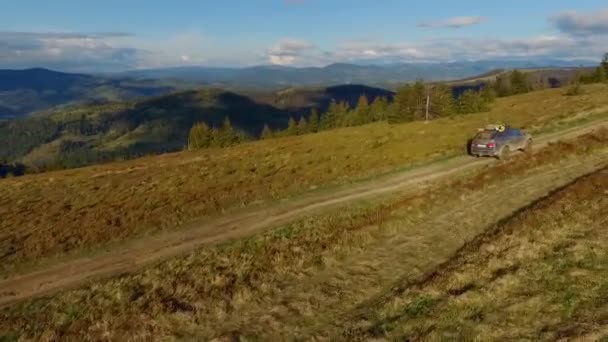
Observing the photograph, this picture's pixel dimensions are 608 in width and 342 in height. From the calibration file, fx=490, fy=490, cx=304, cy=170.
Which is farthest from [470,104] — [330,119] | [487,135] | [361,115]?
[330,119]

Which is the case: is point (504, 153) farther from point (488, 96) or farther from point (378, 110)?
point (378, 110)

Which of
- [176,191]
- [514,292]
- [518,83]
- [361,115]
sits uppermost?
[518,83]

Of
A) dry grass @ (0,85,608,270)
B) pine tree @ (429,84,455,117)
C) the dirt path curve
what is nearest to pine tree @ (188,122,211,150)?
pine tree @ (429,84,455,117)

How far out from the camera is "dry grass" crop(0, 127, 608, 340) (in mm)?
13047

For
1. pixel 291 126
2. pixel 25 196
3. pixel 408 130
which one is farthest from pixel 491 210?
pixel 291 126

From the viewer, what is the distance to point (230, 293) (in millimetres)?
14719

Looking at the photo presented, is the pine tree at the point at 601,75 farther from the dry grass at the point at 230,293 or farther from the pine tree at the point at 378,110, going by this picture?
the dry grass at the point at 230,293

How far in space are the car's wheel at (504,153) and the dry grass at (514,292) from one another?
52.6ft

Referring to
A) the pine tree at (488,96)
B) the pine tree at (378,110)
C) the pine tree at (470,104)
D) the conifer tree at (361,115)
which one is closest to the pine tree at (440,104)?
the pine tree at (470,104)

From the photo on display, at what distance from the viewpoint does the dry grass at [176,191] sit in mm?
23500

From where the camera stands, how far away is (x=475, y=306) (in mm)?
12500

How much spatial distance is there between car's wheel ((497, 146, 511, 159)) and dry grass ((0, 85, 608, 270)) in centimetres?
450

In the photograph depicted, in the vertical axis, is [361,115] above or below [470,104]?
below

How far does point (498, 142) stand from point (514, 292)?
22.6 meters
